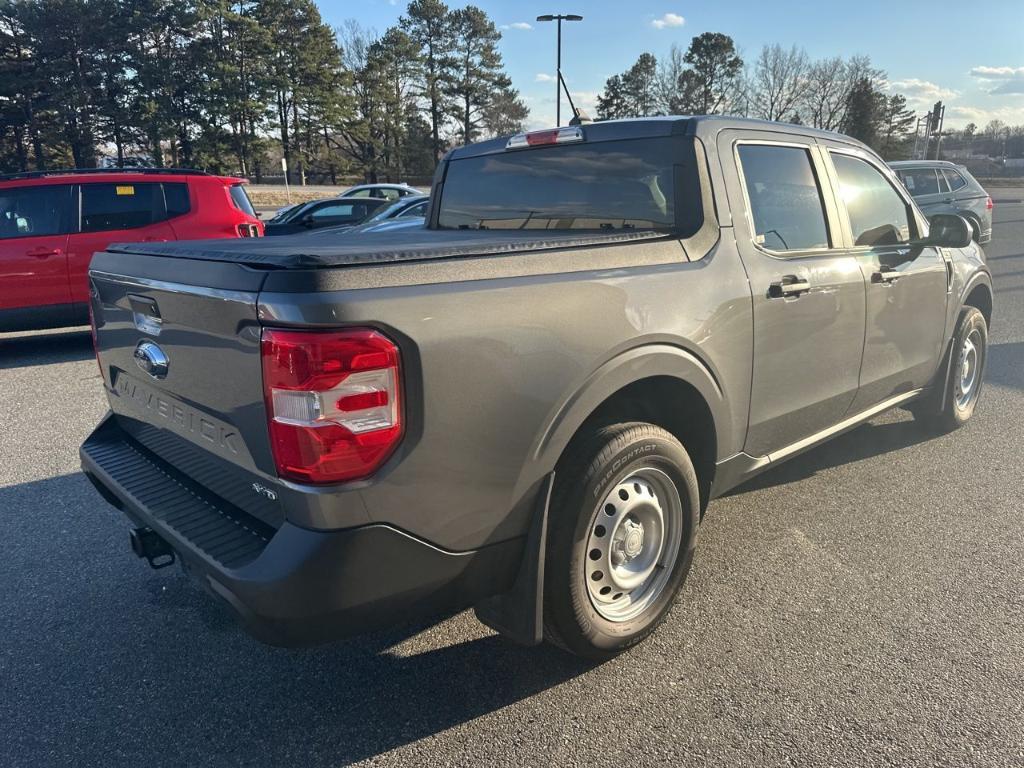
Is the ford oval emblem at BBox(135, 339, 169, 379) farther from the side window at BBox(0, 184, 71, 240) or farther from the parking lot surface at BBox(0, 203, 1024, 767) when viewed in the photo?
the side window at BBox(0, 184, 71, 240)

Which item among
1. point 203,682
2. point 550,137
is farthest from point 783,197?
point 203,682

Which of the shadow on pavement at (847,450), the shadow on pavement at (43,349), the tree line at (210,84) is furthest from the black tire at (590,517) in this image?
the tree line at (210,84)

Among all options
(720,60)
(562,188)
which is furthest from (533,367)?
(720,60)

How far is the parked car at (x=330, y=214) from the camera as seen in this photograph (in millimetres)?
14656

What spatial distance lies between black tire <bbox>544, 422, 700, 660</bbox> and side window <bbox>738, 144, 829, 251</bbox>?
108 centimetres

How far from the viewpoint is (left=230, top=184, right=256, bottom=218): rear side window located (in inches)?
341

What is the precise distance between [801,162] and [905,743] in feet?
8.00

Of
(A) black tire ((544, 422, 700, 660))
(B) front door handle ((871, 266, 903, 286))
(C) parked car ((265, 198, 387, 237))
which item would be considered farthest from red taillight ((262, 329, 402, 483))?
(C) parked car ((265, 198, 387, 237))

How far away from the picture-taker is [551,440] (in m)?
2.21

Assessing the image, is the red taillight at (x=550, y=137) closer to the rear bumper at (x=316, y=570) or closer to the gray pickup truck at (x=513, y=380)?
the gray pickup truck at (x=513, y=380)

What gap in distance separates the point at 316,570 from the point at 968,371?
492 cm

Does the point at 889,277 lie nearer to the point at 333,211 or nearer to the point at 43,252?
the point at 43,252

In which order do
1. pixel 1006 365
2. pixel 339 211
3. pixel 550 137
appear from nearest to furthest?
pixel 550 137
pixel 1006 365
pixel 339 211

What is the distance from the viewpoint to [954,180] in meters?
13.5
